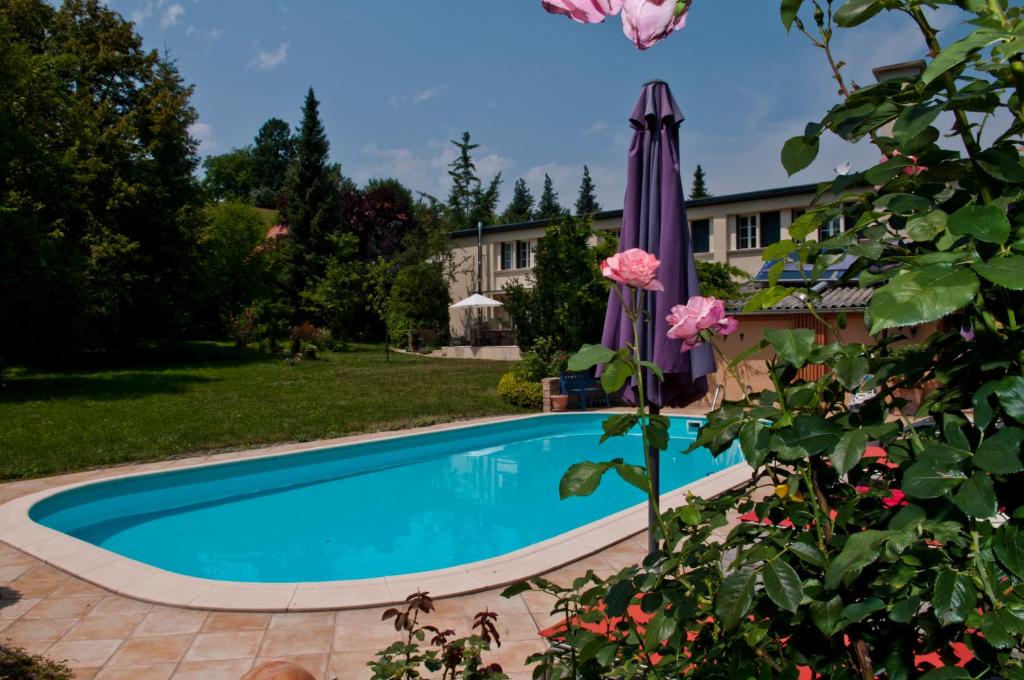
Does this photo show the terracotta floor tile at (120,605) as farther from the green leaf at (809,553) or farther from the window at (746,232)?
the window at (746,232)

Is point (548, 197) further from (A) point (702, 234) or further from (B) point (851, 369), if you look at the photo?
(B) point (851, 369)

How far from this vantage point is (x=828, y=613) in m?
1.08

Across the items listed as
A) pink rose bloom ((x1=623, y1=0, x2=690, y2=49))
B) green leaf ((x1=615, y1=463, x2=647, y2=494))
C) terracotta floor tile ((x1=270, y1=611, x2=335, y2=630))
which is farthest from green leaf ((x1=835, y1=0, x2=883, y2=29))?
terracotta floor tile ((x1=270, y1=611, x2=335, y2=630))

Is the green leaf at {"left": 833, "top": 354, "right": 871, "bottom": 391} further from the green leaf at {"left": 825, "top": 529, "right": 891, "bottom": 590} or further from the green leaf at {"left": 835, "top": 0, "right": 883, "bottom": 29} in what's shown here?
the green leaf at {"left": 835, "top": 0, "right": 883, "bottom": 29}

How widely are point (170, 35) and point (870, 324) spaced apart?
28.0 metres

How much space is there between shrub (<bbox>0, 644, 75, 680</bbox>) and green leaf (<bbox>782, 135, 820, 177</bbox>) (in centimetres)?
392

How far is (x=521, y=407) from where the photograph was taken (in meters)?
15.1

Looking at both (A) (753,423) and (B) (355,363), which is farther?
(B) (355,363)

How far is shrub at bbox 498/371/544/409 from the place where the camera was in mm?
15070

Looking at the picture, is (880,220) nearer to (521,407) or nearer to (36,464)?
(36,464)

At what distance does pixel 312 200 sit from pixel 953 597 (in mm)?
36918

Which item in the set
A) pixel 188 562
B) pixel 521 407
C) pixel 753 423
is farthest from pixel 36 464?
pixel 753 423

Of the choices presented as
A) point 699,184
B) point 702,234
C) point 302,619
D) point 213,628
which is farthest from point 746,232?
point 699,184

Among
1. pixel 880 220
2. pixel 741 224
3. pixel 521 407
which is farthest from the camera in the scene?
pixel 741 224
